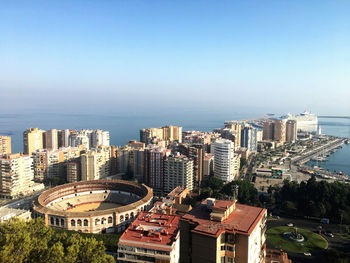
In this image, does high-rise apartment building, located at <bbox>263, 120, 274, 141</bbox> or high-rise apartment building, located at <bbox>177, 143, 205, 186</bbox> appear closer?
high-rise apartment building, located at <bbox>177, 143, 205, 186</bbox>

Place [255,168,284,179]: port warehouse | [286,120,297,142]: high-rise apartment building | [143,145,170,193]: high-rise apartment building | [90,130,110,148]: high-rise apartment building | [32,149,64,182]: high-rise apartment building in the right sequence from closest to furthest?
[143,145,170,193]: high-rise apartment building → [32,149,64,182]: high-rise apartment building → [255,168,284,179]: port warehouse → [90,130,110,148]: high-rise apartment building → [286,120,297,142]: high-rise apartment building

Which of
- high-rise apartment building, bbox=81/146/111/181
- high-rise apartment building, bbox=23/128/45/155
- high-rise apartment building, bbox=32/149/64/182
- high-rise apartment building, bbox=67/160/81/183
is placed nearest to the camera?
high-rise apartment building, bbox=81/146/111/181

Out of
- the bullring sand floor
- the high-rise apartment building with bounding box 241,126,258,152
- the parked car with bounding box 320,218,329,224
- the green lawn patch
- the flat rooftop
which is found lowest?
the bullring sand floor

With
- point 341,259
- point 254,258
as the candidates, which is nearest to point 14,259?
point 254,258

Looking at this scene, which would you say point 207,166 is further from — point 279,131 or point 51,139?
point 279,131

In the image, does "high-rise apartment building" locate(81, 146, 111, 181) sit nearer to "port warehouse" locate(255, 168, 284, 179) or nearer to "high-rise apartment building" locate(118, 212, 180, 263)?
"port warehouse" locate(255, 168, 284, 179)

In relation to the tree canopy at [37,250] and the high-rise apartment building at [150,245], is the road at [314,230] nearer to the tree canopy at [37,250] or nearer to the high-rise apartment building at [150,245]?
the high-rise apartment building at [150,245]

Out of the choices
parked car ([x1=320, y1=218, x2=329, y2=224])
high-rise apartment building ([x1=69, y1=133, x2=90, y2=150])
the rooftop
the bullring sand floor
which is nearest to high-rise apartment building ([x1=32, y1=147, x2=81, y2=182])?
the bullring sand floor

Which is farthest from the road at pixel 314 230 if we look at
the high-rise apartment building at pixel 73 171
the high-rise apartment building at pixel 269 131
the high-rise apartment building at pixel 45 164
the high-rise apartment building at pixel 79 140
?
the high-rise apartment building at pixel 269 131
